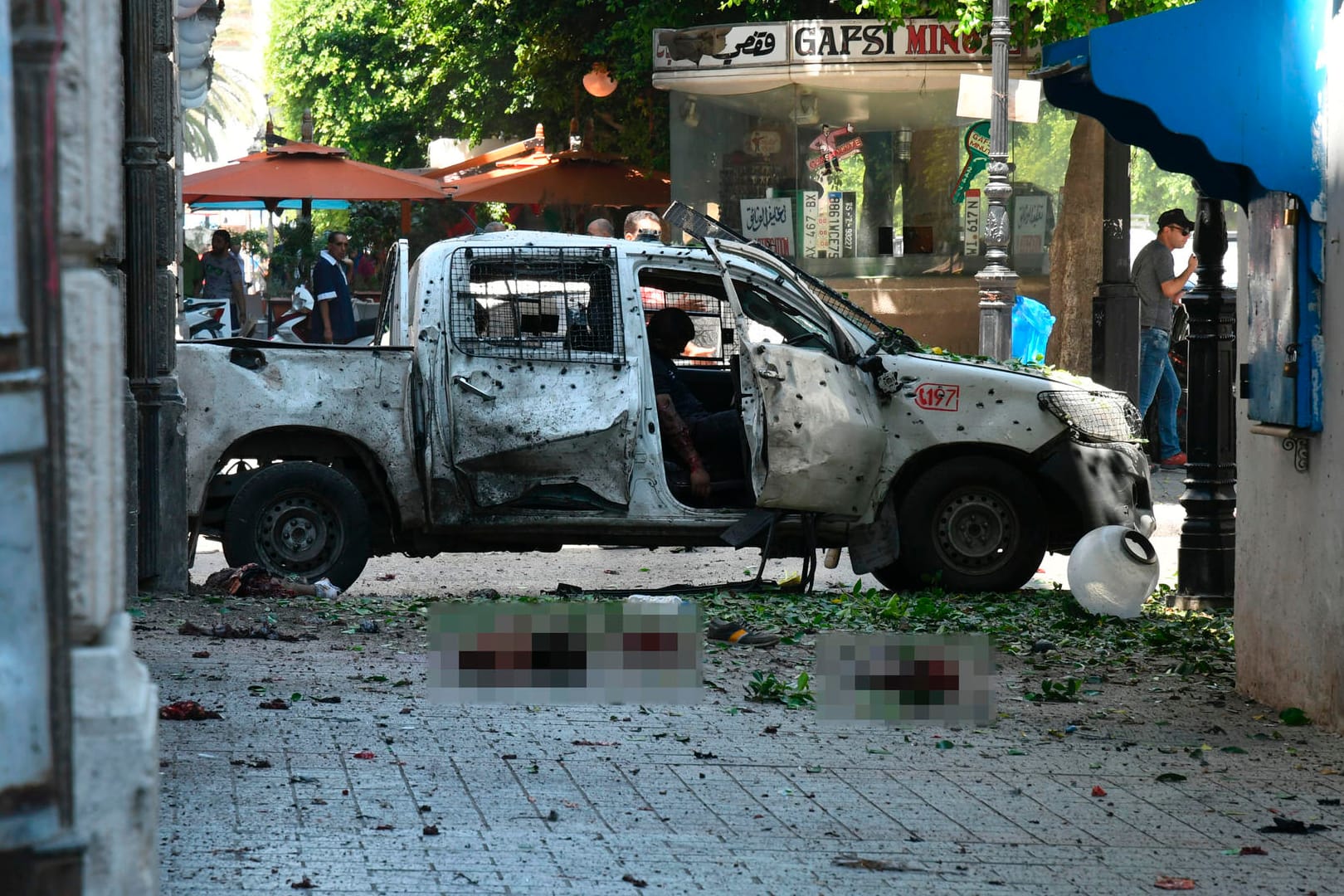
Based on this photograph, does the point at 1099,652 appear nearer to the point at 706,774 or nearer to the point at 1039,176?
the point at 706,774

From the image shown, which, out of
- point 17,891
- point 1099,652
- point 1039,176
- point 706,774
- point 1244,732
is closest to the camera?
point 17,891

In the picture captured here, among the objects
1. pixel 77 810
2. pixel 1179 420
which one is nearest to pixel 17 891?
pixel 77 810

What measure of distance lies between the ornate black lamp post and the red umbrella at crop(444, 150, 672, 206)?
1496cm

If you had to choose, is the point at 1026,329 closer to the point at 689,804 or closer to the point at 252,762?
the point at 689,804

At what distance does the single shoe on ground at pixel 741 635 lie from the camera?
25.2 feet

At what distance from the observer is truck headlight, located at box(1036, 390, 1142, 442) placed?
926cm

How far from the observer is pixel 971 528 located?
30.7 ft

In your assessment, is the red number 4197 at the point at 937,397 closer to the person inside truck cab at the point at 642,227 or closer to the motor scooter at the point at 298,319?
the person inside truck cab at the point at 642,227

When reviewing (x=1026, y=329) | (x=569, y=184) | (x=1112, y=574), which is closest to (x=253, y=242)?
(x=569, y=184)

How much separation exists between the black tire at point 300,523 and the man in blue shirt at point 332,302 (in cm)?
1148

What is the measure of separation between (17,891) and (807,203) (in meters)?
18.3

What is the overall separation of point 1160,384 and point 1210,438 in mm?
7271

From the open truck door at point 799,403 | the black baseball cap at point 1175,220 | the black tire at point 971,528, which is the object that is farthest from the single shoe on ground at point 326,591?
the black baseball cap at point 1175,220

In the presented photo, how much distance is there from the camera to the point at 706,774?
539cm
